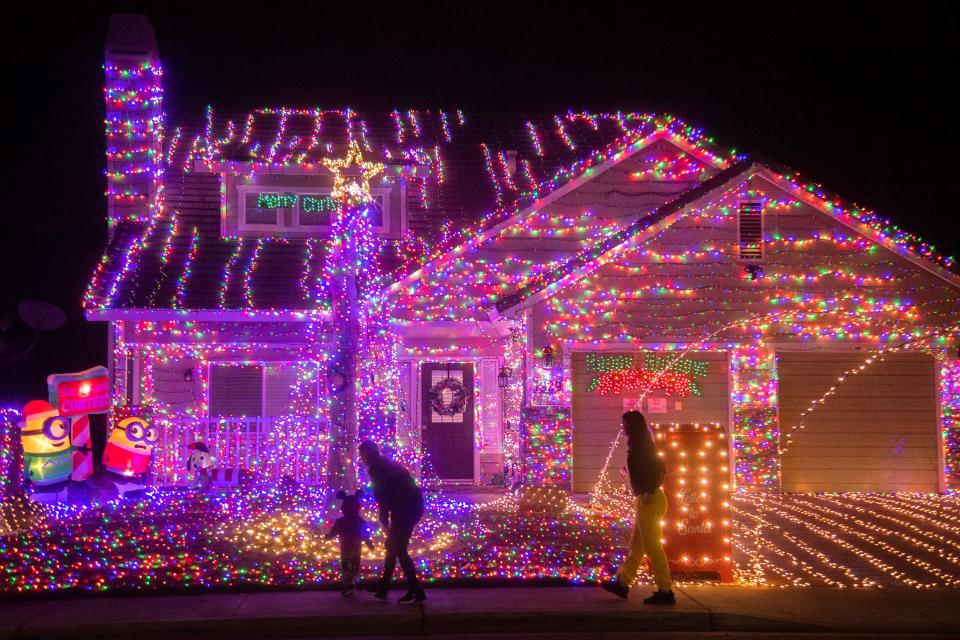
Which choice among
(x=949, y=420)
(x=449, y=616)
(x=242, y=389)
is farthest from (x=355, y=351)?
(x=949, y=420)

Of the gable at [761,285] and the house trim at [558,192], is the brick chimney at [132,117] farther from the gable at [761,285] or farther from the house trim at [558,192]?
the gable at [761,285]

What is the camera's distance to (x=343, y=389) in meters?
10.8

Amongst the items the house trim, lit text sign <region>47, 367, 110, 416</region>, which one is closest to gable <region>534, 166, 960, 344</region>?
the house trim

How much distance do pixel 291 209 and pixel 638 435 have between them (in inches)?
435

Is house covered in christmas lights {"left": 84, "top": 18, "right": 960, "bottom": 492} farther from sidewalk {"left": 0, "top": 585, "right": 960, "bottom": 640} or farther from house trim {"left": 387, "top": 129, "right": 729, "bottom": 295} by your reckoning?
sidewalk {"left": 0, "top": 585, "right": 960, "bottom": 640}

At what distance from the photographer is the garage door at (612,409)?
46.4 feet

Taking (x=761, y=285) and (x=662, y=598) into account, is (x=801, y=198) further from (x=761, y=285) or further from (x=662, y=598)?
(x=662, y=598)

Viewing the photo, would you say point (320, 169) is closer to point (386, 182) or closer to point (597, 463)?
point (386, 182)

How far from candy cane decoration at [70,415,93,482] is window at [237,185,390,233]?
5085 mm

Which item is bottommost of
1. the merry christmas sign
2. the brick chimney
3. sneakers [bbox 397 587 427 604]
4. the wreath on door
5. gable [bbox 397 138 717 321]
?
sneakers [bbox 397 587 427 604]

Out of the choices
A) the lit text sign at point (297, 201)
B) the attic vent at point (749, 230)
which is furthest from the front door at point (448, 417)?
the attic vent at point (749, 230)

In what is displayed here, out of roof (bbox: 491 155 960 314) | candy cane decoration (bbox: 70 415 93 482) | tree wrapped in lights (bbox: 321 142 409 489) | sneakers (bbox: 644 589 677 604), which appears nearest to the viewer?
sneakers (bbox: 644 589 677 604)

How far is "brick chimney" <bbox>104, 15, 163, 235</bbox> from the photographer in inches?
643

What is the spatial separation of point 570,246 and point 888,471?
255 inches
